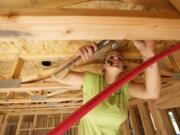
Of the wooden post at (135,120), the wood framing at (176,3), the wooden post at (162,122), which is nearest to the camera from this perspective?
the wood framing at (176,3)

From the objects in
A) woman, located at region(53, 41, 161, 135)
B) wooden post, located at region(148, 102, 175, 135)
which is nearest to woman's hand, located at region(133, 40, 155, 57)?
woman, located at region(53, 41, 161, 135)

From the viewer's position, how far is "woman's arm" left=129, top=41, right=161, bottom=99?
1.23m

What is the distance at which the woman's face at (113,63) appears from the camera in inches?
59.2

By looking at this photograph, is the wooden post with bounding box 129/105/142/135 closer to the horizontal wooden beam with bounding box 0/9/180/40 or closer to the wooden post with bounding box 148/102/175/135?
the wooden post with bounding box 148/102/175/135

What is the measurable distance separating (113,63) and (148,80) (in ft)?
1.05

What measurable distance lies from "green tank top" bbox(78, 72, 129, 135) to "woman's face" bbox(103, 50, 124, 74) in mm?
175

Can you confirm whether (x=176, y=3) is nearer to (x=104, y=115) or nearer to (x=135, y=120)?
(x=104, y=115)

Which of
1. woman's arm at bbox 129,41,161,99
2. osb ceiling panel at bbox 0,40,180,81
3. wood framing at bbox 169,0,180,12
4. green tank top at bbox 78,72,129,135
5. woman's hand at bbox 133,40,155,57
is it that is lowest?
green tank top at bbox 78,72,129,135

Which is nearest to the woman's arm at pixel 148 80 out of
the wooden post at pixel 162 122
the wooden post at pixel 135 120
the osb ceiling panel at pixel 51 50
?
the osb ceiling panel at pixel 51 50

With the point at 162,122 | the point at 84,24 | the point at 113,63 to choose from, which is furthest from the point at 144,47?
the point at 162,122

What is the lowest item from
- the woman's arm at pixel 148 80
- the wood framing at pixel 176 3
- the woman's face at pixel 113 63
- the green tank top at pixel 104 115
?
the green tank top at pixel 104 115

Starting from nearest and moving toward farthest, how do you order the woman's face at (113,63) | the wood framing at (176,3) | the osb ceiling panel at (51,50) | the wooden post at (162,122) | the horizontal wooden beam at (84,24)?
the horizontal wooden beam at (84,24), the wood framing at (176,3), the woman's face at (113,63), the osb ceiling panel at (51,50), the wooden post at (162,122)

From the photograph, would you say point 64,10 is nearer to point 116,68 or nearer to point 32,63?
point 116,68

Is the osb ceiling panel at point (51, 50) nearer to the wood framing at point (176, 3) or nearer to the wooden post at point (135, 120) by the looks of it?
the wood framing at point (176, 3)
